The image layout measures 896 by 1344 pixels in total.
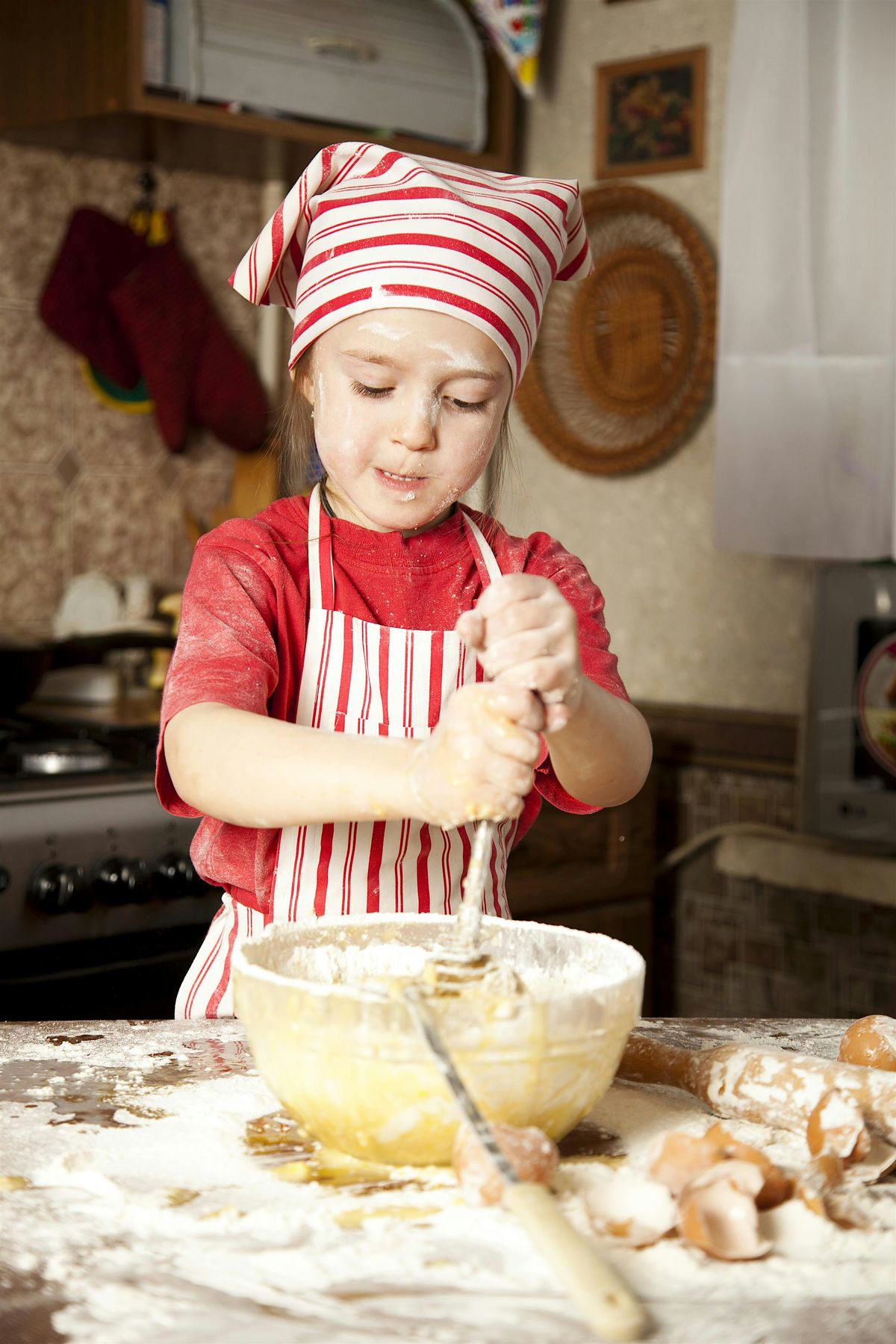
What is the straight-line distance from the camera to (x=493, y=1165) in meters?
0.65

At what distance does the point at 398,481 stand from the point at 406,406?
0.06 metres

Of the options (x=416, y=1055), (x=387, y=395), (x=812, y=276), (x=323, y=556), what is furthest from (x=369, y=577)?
(x=812, y=276)

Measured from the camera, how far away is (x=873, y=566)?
2.06m

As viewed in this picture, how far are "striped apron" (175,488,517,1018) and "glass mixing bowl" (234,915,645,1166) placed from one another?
1.08 feet

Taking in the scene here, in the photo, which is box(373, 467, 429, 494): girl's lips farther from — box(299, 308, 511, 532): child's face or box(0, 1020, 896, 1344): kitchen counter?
box(0, 1020, 896, 1344): kitchen counter

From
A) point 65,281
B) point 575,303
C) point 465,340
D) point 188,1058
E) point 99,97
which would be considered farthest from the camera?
point 575,303

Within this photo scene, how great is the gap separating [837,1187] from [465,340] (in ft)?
1.89

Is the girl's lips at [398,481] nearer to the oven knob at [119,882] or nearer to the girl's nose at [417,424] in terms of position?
the girl's nose at [417,424]

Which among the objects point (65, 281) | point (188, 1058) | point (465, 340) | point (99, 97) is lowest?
point (188, 1058)

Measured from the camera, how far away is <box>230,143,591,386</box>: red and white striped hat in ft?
3.27

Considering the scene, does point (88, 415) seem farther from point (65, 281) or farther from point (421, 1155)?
point (421, 1155)

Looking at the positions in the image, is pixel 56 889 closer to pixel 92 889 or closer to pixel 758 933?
pixel 92 889

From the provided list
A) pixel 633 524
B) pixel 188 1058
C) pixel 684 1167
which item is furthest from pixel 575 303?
pixel 684 1167

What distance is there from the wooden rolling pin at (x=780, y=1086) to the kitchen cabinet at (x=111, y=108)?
5.39 feet
